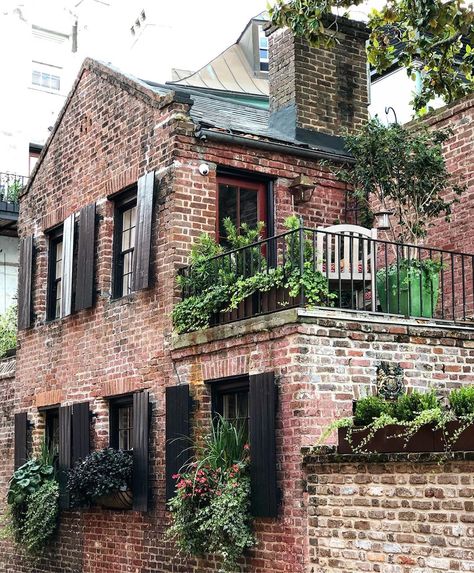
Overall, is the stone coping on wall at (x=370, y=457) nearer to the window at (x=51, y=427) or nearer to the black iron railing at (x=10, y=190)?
the window at (x=51, y=427)

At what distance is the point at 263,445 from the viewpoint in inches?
401

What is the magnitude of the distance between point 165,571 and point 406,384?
3.89 meters

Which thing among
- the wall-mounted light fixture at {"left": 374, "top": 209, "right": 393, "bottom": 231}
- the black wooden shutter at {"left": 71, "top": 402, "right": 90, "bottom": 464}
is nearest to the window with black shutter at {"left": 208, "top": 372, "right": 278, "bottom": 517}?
the wall-mounted light fixture at {"left": 374, "top": 209, "right": 393, "bottom": 231}

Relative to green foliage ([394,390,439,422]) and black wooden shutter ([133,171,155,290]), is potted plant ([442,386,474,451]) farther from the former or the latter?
black wooden shutter ([133,171,155,290])

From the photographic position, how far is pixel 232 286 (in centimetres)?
1113

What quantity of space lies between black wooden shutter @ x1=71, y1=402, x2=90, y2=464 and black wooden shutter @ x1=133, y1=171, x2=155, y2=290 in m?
2.26

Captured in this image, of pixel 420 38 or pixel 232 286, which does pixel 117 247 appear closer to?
pixel 232 286

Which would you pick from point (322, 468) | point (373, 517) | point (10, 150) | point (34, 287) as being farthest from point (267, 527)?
point (10, 150)

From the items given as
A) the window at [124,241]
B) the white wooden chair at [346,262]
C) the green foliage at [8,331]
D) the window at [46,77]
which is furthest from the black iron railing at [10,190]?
the white wooden chair at [346,262]

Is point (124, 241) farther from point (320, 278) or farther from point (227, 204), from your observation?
point (320, 278)

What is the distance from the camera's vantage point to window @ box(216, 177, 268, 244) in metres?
13.2

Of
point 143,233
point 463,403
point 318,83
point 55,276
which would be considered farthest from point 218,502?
point 318,83

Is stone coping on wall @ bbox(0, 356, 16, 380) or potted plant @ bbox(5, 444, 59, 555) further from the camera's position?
stone coping on wall @ bbox(0, 356, 16, 380)

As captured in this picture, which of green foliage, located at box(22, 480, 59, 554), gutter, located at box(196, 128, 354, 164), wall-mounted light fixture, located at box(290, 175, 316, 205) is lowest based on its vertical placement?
green foliage, located at box(22, 480, 59, 554)
